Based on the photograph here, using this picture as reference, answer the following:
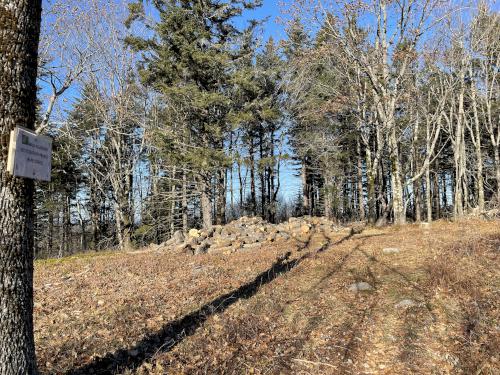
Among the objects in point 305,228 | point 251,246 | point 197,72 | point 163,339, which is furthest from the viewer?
point 197,72

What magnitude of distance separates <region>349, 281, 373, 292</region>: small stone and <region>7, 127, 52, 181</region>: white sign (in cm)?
518

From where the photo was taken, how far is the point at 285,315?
5.54 m

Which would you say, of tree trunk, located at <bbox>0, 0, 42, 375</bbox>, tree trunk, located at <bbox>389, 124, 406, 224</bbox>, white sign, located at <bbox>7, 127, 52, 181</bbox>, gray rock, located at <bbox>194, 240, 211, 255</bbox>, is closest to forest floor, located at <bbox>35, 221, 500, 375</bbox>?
tree trunk, located at <bbox>0, 0, 42, 375</bbox>

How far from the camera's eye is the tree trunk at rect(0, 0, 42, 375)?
9.48ft

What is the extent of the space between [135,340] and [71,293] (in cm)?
312

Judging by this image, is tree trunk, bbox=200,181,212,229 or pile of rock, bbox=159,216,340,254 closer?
pile of rock, bbox=159,216,340,254

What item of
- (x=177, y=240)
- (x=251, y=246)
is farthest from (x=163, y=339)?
(x=177, y=240)

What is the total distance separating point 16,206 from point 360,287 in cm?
543

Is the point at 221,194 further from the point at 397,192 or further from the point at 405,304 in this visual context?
the point at 405,304

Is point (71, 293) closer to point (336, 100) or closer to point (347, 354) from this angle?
point (347, 354)

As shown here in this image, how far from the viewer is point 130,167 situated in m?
19.5

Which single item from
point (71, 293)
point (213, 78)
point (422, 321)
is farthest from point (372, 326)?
point (213, 78)

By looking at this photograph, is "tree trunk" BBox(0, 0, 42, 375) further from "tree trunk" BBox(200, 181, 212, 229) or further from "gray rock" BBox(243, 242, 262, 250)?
"tree trunk" BBox(200, 181, 212, 229)

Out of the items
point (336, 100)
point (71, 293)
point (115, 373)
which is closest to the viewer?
point (115, 373)
